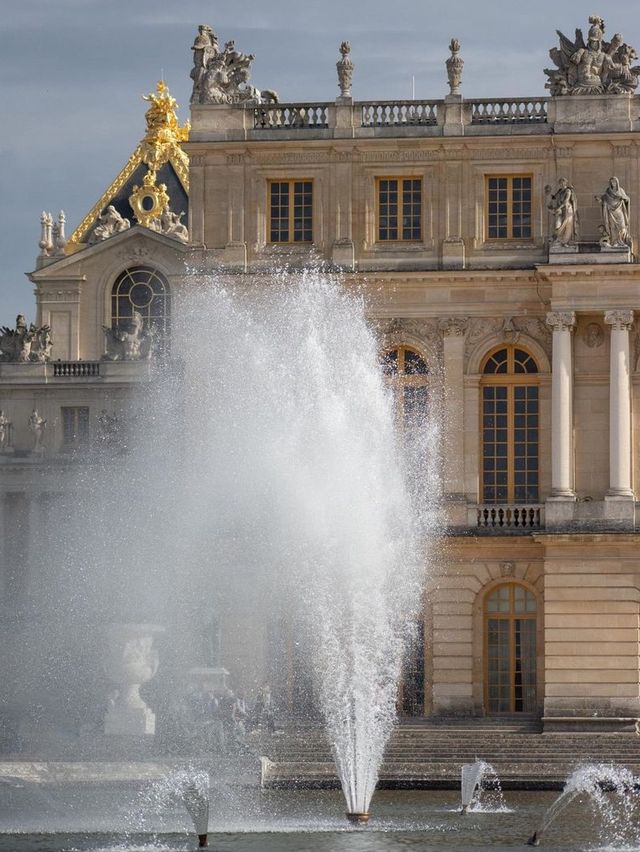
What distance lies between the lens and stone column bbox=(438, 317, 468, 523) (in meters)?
52.7

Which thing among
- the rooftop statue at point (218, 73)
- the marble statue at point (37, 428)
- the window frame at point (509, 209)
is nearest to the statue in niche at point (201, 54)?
the rooftop statue at point (218, 73)

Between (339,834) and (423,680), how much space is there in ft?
46.9

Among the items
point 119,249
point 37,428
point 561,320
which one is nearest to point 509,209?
point 561,320

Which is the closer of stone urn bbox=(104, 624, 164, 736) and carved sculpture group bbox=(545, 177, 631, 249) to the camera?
stone urn bbox=(104, 624, 164, 736)

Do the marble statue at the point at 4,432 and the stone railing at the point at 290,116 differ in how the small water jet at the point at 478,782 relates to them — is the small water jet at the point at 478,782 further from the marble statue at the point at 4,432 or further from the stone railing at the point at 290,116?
the marble statue at the point at 4,432

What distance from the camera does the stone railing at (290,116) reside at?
53.9 meters

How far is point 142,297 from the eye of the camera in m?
83.7

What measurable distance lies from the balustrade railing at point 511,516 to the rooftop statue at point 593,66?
8.65 metres

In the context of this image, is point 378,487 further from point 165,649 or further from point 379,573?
point 165,649

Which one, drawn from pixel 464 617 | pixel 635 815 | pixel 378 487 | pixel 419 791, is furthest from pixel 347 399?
pixel 635 815

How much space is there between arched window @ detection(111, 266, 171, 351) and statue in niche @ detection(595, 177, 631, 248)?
31.4 meters

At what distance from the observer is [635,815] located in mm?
41562

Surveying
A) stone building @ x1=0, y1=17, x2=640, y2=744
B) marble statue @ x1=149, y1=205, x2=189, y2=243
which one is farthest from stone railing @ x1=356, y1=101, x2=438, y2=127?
marble statue @ x1=149, y1=205, x2=189, y2=243

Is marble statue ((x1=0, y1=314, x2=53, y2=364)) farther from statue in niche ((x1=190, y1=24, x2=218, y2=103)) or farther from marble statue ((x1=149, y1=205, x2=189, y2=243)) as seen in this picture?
statue in niche ((x1=190, y1=24, x2=218, y2=103))
